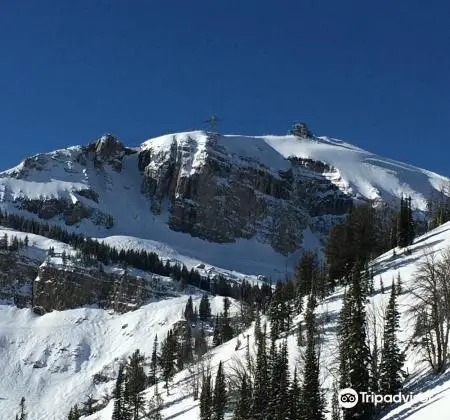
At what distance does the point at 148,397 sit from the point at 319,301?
1351 inches

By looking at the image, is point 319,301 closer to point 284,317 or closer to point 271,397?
point 284,317

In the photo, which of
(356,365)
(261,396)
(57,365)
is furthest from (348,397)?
(57,365)

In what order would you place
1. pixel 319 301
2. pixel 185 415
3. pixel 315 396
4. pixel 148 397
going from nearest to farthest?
1. pixel 315 396
2. pixel 185 415
3. pixel 319 301
4. pixel 148 397

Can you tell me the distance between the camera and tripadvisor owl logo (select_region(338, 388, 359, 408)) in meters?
45.5

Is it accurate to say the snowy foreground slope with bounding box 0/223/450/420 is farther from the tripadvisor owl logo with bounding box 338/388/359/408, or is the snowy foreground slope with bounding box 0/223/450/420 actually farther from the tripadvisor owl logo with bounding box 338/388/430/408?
the tripadvisor owl logo with bounding box 338/388/359/408

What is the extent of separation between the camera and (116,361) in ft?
592

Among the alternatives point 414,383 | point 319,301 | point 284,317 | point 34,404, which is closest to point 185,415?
point 284,317

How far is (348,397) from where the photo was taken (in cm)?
4638

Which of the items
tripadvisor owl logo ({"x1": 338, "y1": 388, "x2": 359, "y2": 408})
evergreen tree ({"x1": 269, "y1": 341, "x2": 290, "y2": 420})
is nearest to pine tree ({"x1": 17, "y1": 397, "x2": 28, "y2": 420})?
evergreen tree ({"x1": 269, "y1": 341, "x2": 290, "y2": 420})

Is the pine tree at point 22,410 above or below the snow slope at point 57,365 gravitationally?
below

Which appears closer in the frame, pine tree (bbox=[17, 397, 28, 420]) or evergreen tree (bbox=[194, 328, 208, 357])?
evergreen tree (bbox=[194, 328, 208, 357])

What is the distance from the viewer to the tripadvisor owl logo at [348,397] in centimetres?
4553

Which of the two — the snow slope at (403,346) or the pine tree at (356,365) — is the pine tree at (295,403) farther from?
the snow slope at (403,346)

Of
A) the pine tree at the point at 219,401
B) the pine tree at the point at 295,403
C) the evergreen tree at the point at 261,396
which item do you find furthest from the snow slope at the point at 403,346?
the pine tree at the point at 295,403
